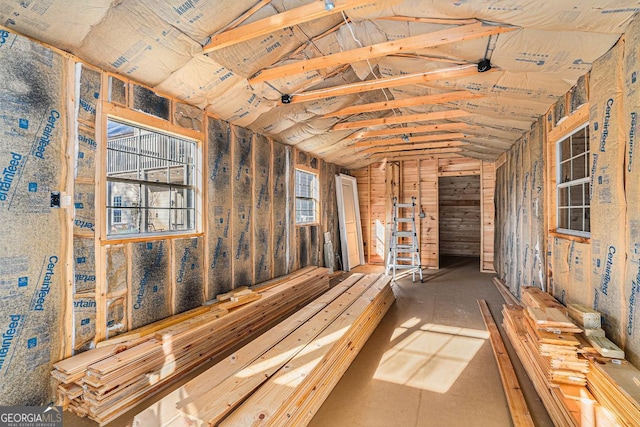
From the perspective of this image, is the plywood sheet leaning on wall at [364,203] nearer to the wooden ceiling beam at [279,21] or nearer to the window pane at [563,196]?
the window pane at [563,196]

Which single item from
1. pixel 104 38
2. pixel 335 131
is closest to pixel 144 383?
pixel 104 38

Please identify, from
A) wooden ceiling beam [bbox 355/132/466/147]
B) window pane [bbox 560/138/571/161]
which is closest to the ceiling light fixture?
window pane [bbox 560/138/571/161]

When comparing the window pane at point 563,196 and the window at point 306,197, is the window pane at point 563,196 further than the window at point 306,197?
No

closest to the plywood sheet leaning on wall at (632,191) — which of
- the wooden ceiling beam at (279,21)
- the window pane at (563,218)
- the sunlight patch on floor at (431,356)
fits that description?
the sunlight patch on floor at (431,356)

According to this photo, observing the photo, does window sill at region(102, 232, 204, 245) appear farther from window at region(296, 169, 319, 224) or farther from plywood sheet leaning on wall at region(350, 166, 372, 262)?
plywood sheet leaning on wall at region(350, 166, 372, 262)

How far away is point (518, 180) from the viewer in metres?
4.90

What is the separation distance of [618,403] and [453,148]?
571cm

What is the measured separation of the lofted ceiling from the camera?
202 centimetres

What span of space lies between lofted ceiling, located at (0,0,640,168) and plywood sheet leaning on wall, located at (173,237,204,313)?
1.63m

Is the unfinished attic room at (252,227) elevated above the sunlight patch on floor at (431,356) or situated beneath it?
elevated above

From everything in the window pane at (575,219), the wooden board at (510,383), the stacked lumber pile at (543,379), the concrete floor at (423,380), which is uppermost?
the window pane at (575,219)

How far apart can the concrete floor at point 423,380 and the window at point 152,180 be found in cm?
184

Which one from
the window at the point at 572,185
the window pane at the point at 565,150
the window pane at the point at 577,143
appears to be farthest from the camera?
the window pane at the point at 565,150

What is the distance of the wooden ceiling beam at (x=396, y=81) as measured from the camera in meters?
2.91
